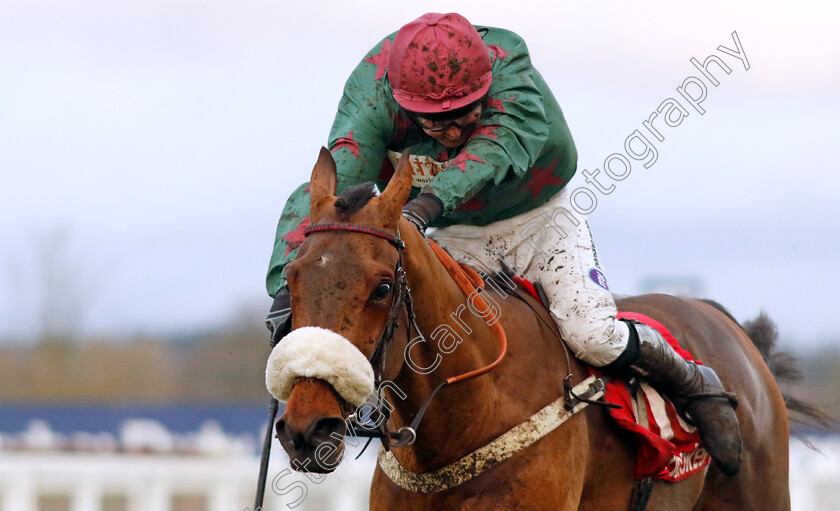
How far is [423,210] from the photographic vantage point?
3.82 m

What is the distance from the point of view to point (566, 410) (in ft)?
13.8

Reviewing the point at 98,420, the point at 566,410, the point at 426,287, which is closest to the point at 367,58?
the point at 426,287

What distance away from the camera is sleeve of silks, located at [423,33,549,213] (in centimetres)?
→ 399

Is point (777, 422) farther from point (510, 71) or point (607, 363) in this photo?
point (510, 71)

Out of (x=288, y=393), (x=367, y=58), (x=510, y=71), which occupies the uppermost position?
(x=367, y=58)

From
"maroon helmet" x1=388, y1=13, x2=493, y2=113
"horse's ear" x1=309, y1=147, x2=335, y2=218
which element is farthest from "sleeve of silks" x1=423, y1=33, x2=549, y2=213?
"horse's ear" x1=309, y1=147, x2=335, y2=218

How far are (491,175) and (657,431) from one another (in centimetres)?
145

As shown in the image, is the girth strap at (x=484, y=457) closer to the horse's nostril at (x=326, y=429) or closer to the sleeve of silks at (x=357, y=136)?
the horse's nostril at (x=326, y=429)

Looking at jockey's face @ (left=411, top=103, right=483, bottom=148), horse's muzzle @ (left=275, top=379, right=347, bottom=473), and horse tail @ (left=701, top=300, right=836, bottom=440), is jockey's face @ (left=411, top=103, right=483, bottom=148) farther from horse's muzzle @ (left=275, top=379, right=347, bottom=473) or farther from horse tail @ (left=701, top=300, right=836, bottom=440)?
horse tail @ (left=701, top=300, right=836, bottom=440)

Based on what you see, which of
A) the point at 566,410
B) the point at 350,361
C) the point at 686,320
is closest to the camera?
the point at 350,361

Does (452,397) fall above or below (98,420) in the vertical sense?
below

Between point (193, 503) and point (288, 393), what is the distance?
23.4ft

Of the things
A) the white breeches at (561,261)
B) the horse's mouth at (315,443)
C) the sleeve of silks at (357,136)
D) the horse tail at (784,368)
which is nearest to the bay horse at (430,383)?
the horse's mouth at (315,443)

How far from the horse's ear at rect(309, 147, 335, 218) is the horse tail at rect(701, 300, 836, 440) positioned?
3.75 meters
